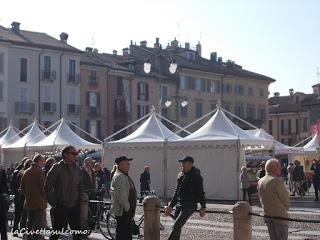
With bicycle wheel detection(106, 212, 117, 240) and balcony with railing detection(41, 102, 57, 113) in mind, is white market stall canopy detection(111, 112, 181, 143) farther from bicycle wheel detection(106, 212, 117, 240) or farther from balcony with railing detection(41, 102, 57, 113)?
balcony with railing detection(41, 102, 57, 113)

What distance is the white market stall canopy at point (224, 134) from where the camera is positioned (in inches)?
958

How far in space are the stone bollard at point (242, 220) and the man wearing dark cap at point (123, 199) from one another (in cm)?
157

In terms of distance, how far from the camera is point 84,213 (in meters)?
13.4

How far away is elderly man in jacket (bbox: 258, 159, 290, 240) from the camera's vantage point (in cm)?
917

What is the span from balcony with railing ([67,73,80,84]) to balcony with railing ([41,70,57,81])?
4.59ft

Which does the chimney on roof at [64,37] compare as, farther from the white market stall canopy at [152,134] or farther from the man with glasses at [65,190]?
the man with glasses at [65,190]

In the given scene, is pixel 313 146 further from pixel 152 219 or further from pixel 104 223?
pixel 152 219

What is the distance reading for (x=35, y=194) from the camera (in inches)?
442

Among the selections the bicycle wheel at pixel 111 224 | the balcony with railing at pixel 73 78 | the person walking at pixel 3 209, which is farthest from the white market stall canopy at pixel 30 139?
the balcony with railing at pixel 73 78

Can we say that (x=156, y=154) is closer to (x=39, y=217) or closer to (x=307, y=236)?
(x=307, y=236)

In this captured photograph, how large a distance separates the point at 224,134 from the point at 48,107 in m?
35.8

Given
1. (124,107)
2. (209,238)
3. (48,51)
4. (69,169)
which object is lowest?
(209,238)

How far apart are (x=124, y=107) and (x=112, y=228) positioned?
51.5m

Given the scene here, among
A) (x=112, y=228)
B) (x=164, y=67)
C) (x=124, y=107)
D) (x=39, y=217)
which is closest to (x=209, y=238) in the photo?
(x=112, y=228)
